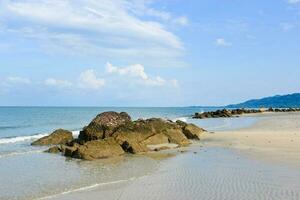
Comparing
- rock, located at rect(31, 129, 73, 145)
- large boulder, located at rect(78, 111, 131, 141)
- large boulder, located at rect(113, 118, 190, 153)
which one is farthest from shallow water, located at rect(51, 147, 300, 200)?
rock, located at rect(31, 129, 73, 145)

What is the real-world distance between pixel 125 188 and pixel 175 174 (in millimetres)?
2830

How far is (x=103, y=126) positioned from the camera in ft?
86.2

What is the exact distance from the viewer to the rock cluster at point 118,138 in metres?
21.6

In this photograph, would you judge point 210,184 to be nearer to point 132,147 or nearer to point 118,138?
point 132,147

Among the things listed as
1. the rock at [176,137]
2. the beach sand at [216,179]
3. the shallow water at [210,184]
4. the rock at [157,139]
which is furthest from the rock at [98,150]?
the rock at [176,137]

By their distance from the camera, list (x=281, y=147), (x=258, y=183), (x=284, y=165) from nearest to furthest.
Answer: (x=258, y=183) < (x=284, y=165) < (x=281, y=147)

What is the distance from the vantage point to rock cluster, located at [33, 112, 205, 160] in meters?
21.6

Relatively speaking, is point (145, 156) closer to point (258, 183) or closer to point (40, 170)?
point (40, 170)

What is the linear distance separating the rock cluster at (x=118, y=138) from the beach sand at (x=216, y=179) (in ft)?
9.91

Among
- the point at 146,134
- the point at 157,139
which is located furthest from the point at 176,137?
the point at 146,134

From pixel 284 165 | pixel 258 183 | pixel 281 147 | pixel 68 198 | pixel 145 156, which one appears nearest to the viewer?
pixel 68 198

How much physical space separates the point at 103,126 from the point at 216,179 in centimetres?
1294

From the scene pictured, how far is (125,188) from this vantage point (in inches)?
526

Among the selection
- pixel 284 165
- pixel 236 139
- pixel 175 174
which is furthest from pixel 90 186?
pixel 236 139
